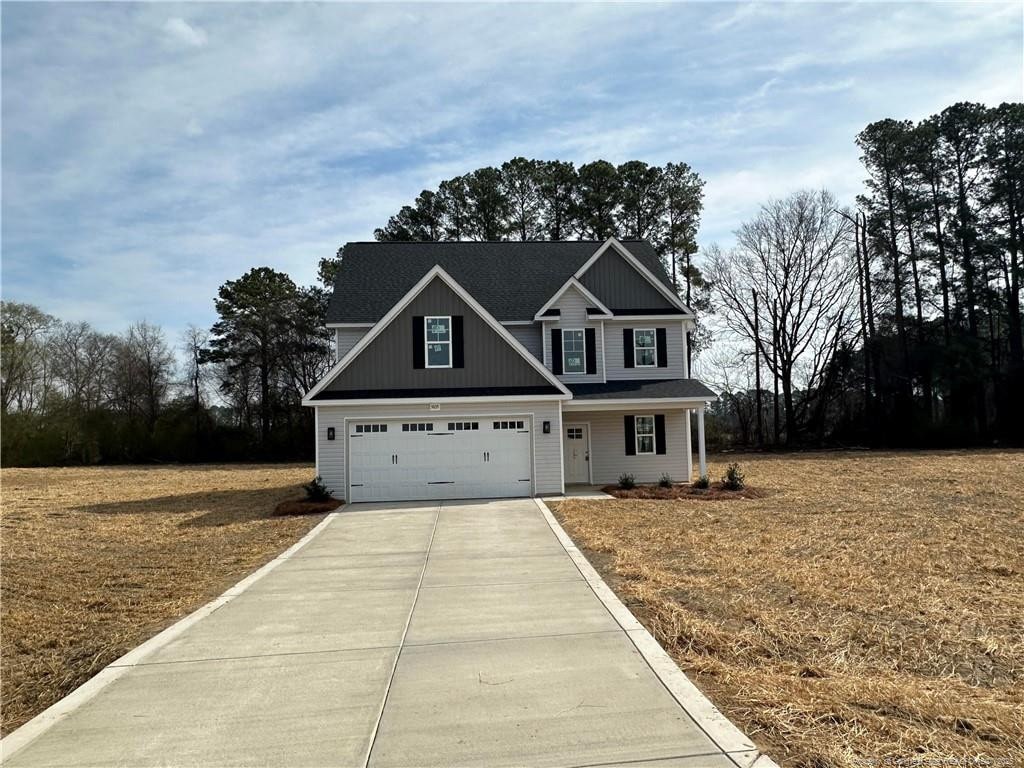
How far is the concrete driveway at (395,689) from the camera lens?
4145 mm

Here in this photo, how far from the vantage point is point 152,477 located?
30297 mm

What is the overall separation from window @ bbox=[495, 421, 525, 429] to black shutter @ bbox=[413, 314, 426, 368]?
7.98ft

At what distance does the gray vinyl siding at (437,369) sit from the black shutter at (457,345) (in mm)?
94

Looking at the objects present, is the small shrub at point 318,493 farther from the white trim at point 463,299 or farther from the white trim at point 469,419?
the white trim at point 463,299

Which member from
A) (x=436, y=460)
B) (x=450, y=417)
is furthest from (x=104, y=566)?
(x=450, y=417)

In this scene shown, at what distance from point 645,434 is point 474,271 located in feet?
26.4

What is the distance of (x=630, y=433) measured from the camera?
71.4 feet

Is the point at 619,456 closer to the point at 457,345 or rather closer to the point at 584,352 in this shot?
the point at 584,352

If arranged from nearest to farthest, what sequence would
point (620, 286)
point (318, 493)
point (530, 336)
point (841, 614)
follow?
point (841, 614), point (318, 493), point (530, 336), point (620, 286)

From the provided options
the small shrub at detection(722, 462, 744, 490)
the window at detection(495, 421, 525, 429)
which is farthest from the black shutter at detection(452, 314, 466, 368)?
the small shrub at detection(722, 462, 744, 490)

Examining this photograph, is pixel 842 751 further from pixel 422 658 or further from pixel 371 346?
pixel 371 346

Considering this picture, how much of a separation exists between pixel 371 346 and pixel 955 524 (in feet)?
43.5

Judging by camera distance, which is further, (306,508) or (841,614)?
(306,508)

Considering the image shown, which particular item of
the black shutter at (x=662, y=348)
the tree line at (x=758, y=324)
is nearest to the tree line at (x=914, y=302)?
the tree line at (x=758, y=324)
